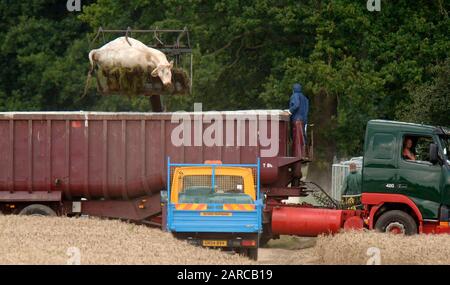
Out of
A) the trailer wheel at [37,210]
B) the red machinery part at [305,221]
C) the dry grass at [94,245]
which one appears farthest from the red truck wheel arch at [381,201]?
the trailer wheel at [37,210]

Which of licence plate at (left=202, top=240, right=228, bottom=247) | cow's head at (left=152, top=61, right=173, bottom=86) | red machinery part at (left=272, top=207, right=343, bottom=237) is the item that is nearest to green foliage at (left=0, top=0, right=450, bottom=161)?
red machinery part at (left=272, top=207, right=343, bottom=237)

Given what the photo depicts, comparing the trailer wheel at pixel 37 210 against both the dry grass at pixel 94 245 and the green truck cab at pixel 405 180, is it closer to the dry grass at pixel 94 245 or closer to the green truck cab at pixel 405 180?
the dry grass at pixel 94 245

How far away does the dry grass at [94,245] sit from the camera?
16.6 m

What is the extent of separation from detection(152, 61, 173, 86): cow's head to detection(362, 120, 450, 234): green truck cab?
4331 mm

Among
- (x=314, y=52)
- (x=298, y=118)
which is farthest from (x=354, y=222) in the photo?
(x=314, y=52)

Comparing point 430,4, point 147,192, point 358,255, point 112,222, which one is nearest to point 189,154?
point 147,192

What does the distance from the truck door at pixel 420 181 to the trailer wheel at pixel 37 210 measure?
7.89 m

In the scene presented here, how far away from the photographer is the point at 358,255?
60.4 feet

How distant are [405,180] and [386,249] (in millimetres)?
5788

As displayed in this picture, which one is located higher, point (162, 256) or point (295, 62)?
point (295, 62)

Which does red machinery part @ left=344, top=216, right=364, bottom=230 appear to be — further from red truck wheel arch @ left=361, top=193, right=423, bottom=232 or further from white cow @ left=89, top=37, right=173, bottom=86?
white cow @ left=89, top=37, right=173, bottom=86

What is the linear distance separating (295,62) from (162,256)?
23393mm

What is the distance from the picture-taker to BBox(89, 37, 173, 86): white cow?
981 inches
